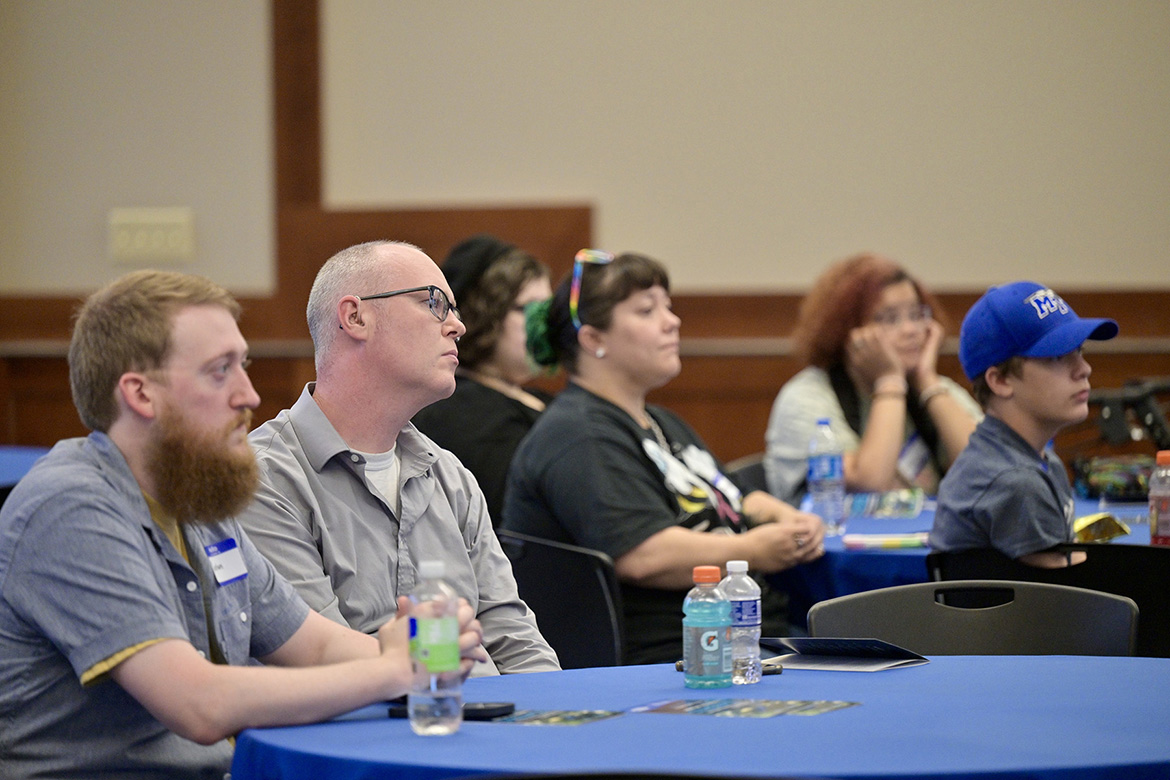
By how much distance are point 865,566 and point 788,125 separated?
11.4ft

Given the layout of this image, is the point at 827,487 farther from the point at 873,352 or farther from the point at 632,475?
the point at 632,475

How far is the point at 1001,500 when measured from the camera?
103 inches

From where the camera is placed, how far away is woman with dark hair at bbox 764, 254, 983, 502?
436cm

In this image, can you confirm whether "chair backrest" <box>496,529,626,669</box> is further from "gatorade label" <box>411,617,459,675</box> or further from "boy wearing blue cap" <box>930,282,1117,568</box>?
"gatorade label" <box>411,617,459,675</box>

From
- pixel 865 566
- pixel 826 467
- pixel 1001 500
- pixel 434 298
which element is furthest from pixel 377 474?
pixel 826 467

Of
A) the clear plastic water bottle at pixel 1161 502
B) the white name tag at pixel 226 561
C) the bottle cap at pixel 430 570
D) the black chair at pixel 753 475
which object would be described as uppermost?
the bottle cap at pixel 430 570

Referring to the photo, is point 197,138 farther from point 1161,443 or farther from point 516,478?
point 1161,443

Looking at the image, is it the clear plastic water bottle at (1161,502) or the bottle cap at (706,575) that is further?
the clear plastic water bottle at (1161,502)

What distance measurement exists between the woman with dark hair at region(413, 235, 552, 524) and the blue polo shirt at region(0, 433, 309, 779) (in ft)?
6.29

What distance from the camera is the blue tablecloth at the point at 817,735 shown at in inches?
50.5

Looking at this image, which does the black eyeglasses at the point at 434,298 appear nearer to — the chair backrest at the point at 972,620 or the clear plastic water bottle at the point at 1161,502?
the chair backrest at the point at 972,620

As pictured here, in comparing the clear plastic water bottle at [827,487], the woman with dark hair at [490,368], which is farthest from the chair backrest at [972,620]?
the woman with dark hair at [490,368]

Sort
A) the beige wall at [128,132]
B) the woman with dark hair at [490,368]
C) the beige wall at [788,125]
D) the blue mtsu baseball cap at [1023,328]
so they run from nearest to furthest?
1. the blue mtsu baseball cap at [1023,328]
2. the woman with dark hair at [490,368]
3. the beige wall at [788,125]
4. the beige wall at [128,132]

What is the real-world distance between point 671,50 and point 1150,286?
2610mm
